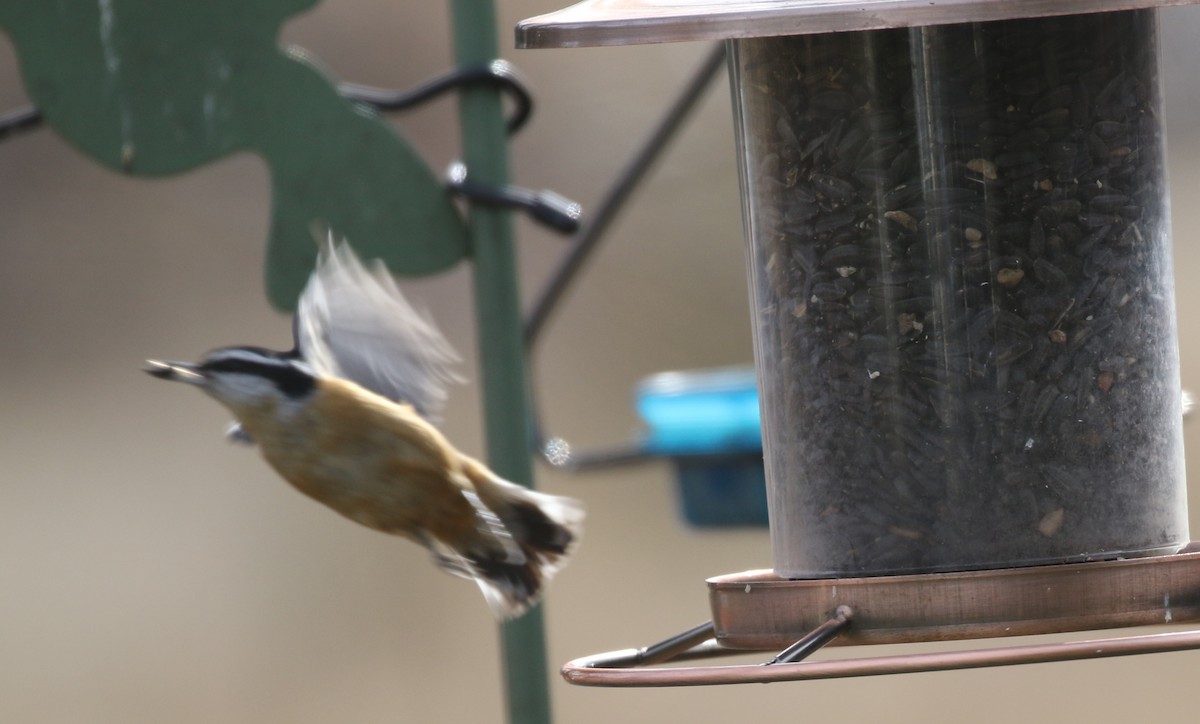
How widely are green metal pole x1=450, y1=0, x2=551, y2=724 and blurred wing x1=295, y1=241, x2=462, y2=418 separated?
0.11 meters

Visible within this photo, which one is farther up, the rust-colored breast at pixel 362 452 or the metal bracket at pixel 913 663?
the rust-colored breast at pixel 362 452

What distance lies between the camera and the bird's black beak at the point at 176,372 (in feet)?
9.10

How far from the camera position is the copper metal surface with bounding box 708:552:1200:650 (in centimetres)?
235

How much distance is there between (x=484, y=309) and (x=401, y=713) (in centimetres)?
615

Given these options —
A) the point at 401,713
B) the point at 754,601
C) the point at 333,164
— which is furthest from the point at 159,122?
the point at 401,713

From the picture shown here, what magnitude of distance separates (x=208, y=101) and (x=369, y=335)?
0.51 m

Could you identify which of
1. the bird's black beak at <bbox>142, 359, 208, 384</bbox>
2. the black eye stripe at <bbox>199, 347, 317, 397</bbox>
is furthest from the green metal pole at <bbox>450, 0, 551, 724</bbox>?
the bird's black beak at <bbox>142, 359, 208, 384</bbox>

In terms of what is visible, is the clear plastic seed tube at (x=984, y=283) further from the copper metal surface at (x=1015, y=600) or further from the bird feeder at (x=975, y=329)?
the copper metal surface at (x=1015, y=600)

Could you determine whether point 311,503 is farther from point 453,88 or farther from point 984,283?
point 984,283

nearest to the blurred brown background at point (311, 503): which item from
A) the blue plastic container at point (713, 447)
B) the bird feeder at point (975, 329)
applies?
the blue plastic container at point (713, 447)

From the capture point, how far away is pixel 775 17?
213 centimetres

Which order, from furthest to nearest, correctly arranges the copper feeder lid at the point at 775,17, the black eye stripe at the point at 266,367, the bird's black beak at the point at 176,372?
the black eye stripe at the point at 266,367 → the bird's black beak at the point at 176,372 → the copper feeder lid at the point at 775,17

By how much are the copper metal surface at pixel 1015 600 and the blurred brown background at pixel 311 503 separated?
6.90 m

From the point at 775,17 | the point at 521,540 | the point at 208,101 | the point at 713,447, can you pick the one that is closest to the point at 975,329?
the point at 775,17
